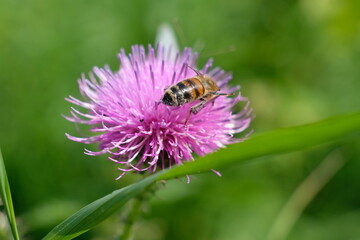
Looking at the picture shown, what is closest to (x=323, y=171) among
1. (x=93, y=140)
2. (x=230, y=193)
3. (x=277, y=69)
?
(x=230, y=193)

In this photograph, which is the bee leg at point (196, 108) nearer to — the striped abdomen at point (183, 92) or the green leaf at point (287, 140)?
the striped abdomen at point (183, 92)

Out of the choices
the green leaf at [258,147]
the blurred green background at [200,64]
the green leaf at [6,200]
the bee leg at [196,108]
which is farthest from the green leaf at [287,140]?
the blurred green background at [200,64]

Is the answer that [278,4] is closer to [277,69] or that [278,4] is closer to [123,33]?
[277,69]

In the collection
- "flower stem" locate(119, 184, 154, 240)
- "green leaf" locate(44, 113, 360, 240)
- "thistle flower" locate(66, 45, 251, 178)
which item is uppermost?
"thistle flower" locate(66, 45, 251, 178)

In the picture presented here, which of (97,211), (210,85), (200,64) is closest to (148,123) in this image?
(210,85)

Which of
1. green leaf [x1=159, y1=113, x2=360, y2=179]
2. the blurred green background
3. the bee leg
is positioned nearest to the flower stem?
the bee leg

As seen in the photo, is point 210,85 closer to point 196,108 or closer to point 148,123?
point 196,108

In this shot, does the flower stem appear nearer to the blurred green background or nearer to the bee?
the bee
